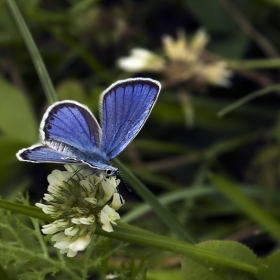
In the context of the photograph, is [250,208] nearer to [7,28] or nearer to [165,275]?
[165,275]

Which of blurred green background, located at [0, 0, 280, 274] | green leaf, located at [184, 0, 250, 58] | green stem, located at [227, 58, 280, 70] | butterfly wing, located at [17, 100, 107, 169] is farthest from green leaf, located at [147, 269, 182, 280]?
green leaf, located at [184, 0, 250, 58]

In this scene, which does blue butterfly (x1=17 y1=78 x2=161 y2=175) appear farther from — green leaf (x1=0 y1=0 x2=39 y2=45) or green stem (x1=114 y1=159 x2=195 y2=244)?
green leaf (x1=0 y1=0 x2=39 y2=45)

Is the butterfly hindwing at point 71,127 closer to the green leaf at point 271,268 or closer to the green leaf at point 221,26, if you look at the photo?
the green leaf at point 271,268

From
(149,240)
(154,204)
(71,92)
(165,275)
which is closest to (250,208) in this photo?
(165,275)

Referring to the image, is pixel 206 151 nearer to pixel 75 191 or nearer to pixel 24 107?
pixel 24 107

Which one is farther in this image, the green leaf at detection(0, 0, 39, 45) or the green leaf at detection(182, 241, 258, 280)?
the green leaf at detection(0, 0, 39, 45)
